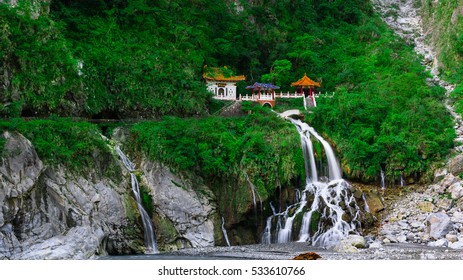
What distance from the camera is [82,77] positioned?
1300 inches

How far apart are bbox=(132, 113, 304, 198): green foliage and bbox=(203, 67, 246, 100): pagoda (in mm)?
7692

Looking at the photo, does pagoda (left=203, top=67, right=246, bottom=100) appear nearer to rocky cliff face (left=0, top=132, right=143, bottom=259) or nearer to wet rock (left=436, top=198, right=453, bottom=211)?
rocky cliff face (left=0, top=132, right=143, bottom=259)

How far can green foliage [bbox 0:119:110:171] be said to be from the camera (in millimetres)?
25750

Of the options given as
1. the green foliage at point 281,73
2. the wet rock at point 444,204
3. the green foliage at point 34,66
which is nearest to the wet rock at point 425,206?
the wet rock at point 444,204

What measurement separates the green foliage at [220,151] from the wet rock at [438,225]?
291 inches

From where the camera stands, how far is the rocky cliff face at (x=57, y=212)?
22062mm

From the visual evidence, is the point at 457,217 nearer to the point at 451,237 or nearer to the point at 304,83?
the point at 451,237

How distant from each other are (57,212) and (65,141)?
4266 mm

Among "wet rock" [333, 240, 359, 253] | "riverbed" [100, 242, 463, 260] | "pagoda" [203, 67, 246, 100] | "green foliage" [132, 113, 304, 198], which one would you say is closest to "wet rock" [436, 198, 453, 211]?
"riverbed" [100, 242, 463, 260]

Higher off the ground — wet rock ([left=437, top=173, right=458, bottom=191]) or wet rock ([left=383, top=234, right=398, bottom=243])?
wet rock ([left=437, top=173, right=458, bottom=191])

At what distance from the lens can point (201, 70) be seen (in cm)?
4159

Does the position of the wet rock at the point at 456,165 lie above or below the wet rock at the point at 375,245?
above

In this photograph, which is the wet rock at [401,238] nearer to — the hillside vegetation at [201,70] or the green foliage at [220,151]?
the green foliage at [220,151]

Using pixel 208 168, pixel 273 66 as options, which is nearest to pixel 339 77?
pixel 273 66
